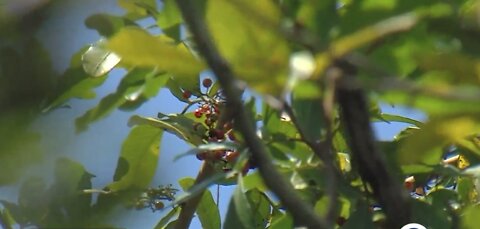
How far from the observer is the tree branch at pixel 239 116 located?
59 cm

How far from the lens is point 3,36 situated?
50 cm

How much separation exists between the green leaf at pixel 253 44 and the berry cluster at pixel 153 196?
0.14 meters

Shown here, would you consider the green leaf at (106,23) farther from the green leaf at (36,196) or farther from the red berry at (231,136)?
the red berry at (231,136)

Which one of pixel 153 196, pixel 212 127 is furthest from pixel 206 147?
pixel 212 127

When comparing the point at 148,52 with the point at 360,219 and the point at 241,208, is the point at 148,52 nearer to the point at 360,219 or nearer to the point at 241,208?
the point at 241,208

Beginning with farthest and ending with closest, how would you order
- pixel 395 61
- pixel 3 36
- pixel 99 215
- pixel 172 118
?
pixel 172 118
pixel 395 61
pixel 99 215
pixel 3 36

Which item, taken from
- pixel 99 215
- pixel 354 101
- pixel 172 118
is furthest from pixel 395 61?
pixel 172 118

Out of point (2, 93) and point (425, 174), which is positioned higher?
point (2, 93)

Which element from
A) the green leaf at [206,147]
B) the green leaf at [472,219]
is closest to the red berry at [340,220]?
the green leaf at [206,147]

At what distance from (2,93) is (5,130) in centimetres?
5

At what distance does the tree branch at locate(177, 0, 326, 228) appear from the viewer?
23.2 inches

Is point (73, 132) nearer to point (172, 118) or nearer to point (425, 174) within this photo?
point (425, 174)

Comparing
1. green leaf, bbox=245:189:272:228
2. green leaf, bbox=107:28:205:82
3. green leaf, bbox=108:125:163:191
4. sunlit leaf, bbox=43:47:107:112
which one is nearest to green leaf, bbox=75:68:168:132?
sunlit leaf, bbox=43:47:107:112

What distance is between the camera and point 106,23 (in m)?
0.80
